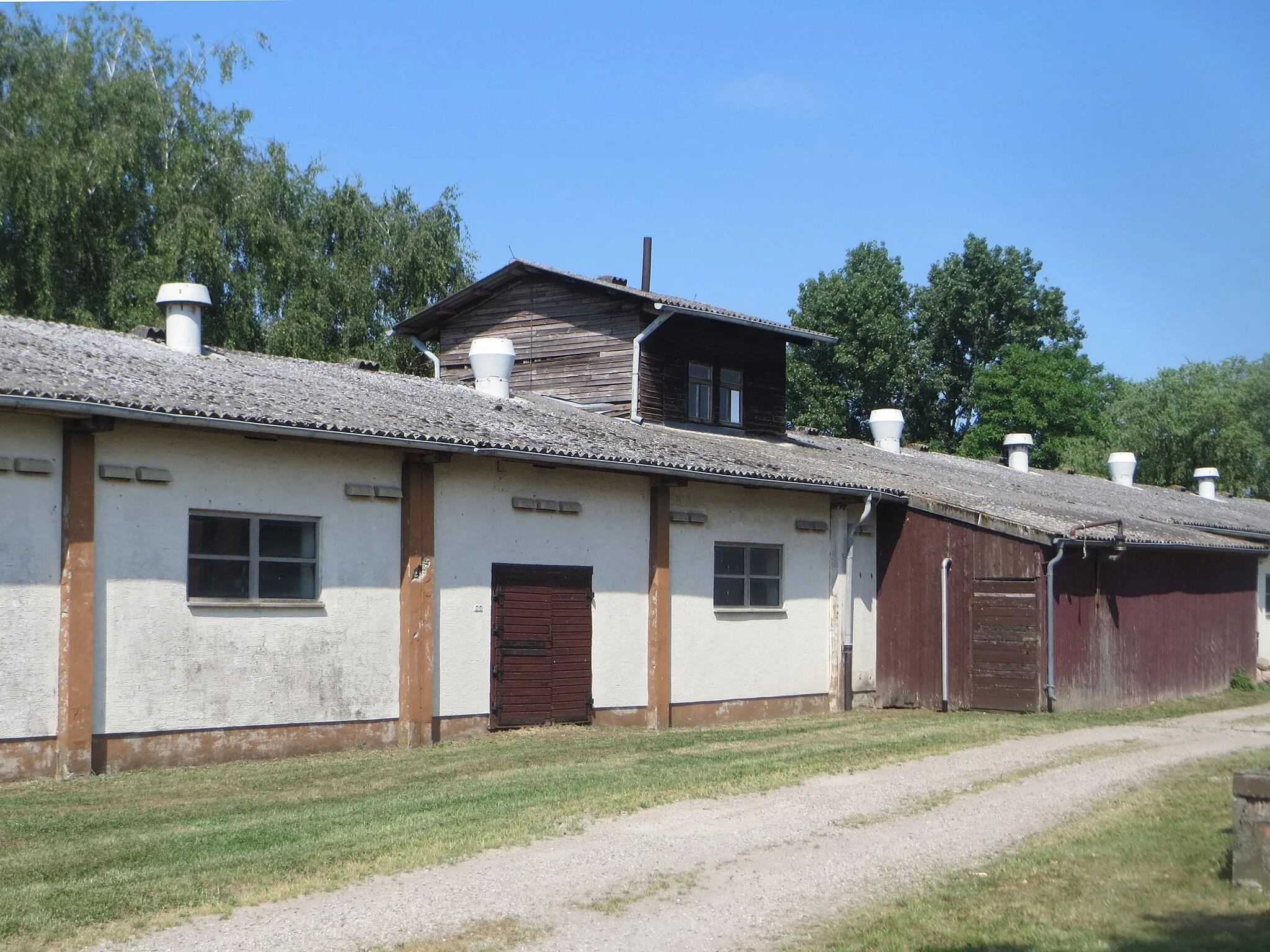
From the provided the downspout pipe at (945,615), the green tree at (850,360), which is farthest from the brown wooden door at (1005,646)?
the green tree at (850,360)

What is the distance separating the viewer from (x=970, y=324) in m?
53.0

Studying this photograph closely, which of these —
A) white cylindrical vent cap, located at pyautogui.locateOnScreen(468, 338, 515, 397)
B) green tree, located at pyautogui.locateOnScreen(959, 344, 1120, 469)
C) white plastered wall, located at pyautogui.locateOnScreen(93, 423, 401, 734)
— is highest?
green tree, located at pyautogui.locateOnScreen(959, 344, 1120, 469)

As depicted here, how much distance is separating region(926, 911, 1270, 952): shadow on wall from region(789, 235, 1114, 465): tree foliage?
4325 cm

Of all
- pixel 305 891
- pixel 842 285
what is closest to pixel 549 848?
pixel 305 891

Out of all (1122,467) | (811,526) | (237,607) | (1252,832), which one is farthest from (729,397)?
(1122,467)

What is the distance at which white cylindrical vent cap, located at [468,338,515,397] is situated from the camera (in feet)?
68.1

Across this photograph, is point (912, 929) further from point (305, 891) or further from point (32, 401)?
point (32, 401)

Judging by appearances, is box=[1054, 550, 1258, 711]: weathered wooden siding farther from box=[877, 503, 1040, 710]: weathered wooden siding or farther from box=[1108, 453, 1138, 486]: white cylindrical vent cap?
box=[1108, 453, 1138, 486]: white cylindrical vent cap

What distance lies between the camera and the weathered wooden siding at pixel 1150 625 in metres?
20.7

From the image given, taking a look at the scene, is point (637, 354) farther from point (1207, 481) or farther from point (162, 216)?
point (1207, 481)

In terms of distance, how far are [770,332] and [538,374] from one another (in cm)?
422

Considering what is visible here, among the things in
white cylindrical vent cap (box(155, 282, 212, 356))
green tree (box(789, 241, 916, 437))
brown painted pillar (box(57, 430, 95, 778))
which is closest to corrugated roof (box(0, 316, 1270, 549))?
white cylindrical vent cap (box(155, 282, 212, 356))

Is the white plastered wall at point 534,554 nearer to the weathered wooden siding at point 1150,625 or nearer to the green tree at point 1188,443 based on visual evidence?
the weathered wooden siding at point 1150,625

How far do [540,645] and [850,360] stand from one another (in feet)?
116
